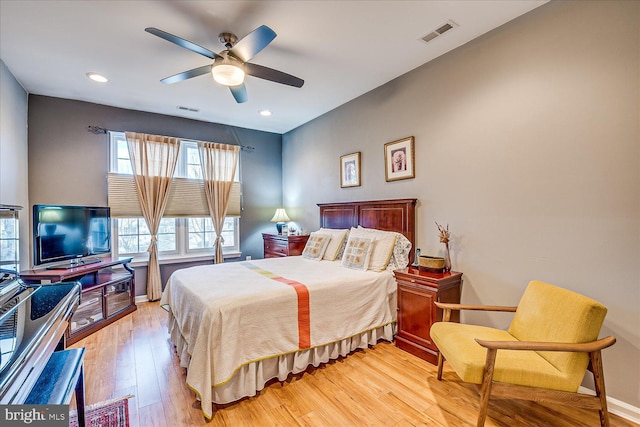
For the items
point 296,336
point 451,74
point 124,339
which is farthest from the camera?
point 124,339

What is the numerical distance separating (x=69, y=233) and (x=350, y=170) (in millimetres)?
3588

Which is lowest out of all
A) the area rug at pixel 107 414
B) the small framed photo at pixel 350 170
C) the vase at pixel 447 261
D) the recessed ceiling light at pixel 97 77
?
the area rug at pixel 107 414

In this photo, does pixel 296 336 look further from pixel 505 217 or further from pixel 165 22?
pixel 165 22

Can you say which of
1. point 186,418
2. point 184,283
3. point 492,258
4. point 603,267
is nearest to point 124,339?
point 184,283

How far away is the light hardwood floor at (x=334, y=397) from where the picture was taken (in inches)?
72.3

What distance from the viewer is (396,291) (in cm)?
291

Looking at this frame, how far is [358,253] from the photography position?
10.2 feet

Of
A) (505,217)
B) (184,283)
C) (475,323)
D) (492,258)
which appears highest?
(505,217)

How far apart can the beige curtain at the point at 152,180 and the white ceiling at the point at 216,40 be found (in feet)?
2.40

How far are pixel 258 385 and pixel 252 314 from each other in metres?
0.54

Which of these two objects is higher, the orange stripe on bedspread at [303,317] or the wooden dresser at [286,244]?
the wooden dresser at [286,244]

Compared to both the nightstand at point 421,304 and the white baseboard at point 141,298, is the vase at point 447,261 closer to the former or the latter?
the nightstand at point 421,304

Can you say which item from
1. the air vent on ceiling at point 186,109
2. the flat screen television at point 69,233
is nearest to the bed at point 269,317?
the flat screen television at point 69,233

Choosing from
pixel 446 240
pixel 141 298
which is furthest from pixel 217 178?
pixel 446 240
